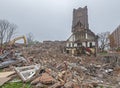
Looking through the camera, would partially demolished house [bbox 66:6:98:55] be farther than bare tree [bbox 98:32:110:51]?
No

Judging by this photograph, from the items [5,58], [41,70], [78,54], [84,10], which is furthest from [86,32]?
[41,70]

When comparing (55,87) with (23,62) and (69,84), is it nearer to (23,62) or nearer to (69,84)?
(69,84)

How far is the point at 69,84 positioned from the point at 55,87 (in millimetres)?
559

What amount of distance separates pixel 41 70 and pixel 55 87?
218 centimetres

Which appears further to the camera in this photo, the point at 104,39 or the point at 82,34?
the point at 104,39

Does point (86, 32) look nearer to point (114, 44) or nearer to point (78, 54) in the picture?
point (78, 54)

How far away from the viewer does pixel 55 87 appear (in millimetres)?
7363

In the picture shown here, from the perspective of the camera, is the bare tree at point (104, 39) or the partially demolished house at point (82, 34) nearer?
the partially demolished house at point (82, 34)

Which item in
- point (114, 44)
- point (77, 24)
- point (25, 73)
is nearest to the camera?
point (25, 73)

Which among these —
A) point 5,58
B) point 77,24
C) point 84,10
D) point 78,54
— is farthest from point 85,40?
point 5,58

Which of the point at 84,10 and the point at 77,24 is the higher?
the point at 84,10

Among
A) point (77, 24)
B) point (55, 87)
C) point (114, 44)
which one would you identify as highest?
point (77, 24)

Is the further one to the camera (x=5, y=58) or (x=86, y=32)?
(x=86, y=32)

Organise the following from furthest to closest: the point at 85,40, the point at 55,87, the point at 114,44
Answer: the point at 114,44, the point at 85,40, the point at 55,87
